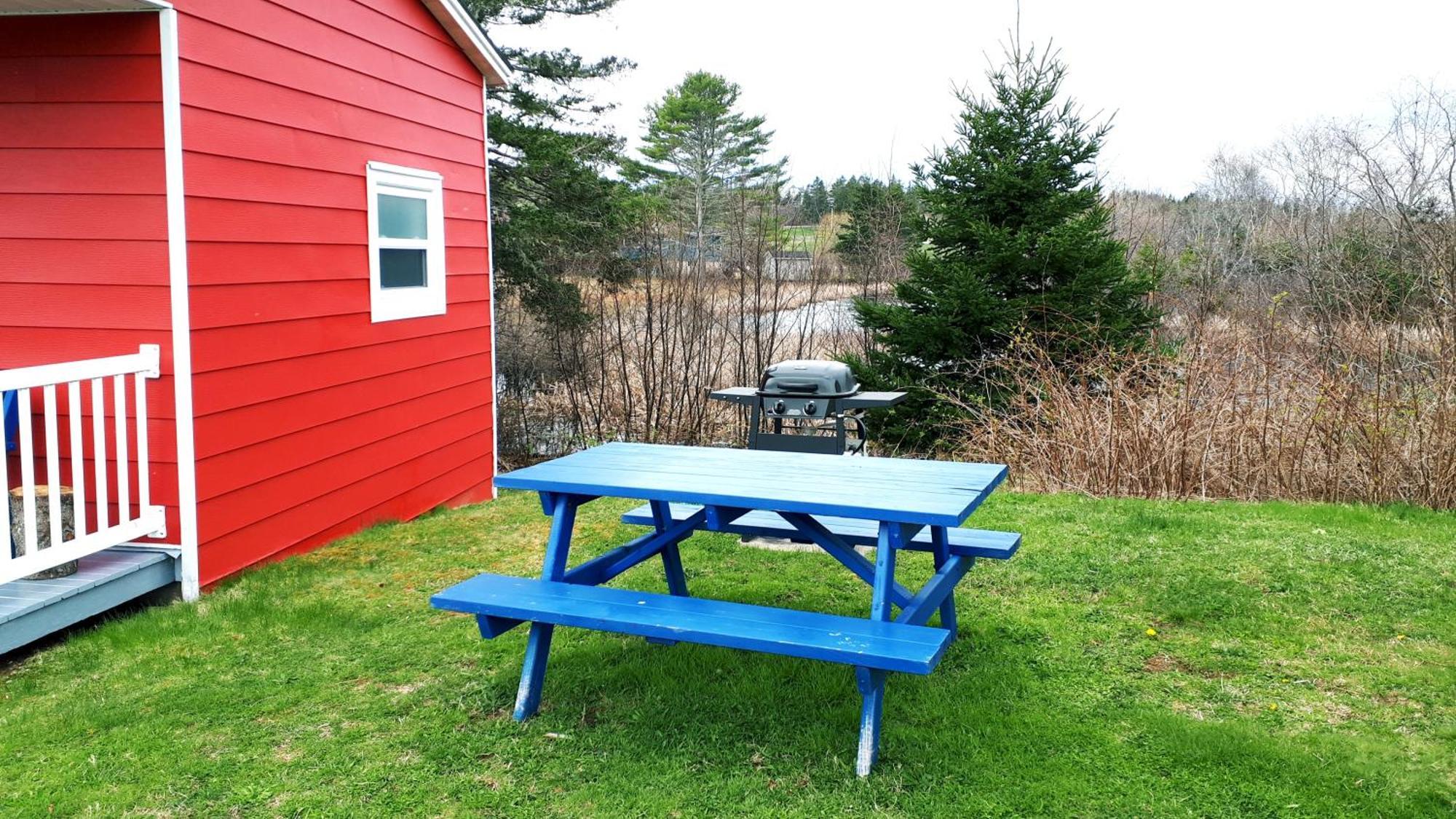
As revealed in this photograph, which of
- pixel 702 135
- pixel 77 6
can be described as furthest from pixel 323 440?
pixel 702 135

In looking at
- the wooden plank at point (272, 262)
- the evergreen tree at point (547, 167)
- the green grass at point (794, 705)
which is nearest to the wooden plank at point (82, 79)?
the wooden plank at point (272, 262)

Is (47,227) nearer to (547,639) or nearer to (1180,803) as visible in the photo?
(547,639)

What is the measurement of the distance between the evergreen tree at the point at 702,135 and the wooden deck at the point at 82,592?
2647 cm

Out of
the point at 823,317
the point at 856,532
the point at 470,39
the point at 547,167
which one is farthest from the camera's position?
the point at 547,167

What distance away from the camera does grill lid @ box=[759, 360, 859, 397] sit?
478 centimetres

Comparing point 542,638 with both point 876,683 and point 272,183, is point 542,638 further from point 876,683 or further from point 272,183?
point 272,183

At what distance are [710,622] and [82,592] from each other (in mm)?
2571

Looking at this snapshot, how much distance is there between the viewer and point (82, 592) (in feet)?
12.6

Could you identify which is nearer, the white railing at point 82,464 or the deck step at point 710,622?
the deck step at point 710,622

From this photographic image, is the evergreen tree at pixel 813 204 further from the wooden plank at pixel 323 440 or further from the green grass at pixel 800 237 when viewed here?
the wooden plank at pixel 323 440

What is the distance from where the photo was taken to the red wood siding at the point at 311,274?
14.7 feet

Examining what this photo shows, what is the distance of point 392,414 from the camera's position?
6105 millimetres

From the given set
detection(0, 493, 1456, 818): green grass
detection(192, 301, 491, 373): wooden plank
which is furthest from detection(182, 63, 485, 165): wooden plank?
detection(0, 493, 1456, 818): green grass

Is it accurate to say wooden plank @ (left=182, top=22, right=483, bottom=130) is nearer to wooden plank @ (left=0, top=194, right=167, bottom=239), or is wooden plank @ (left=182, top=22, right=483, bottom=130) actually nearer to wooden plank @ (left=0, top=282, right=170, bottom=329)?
wooden plank @ (left=0, top=194, right=167, bottom=239)
